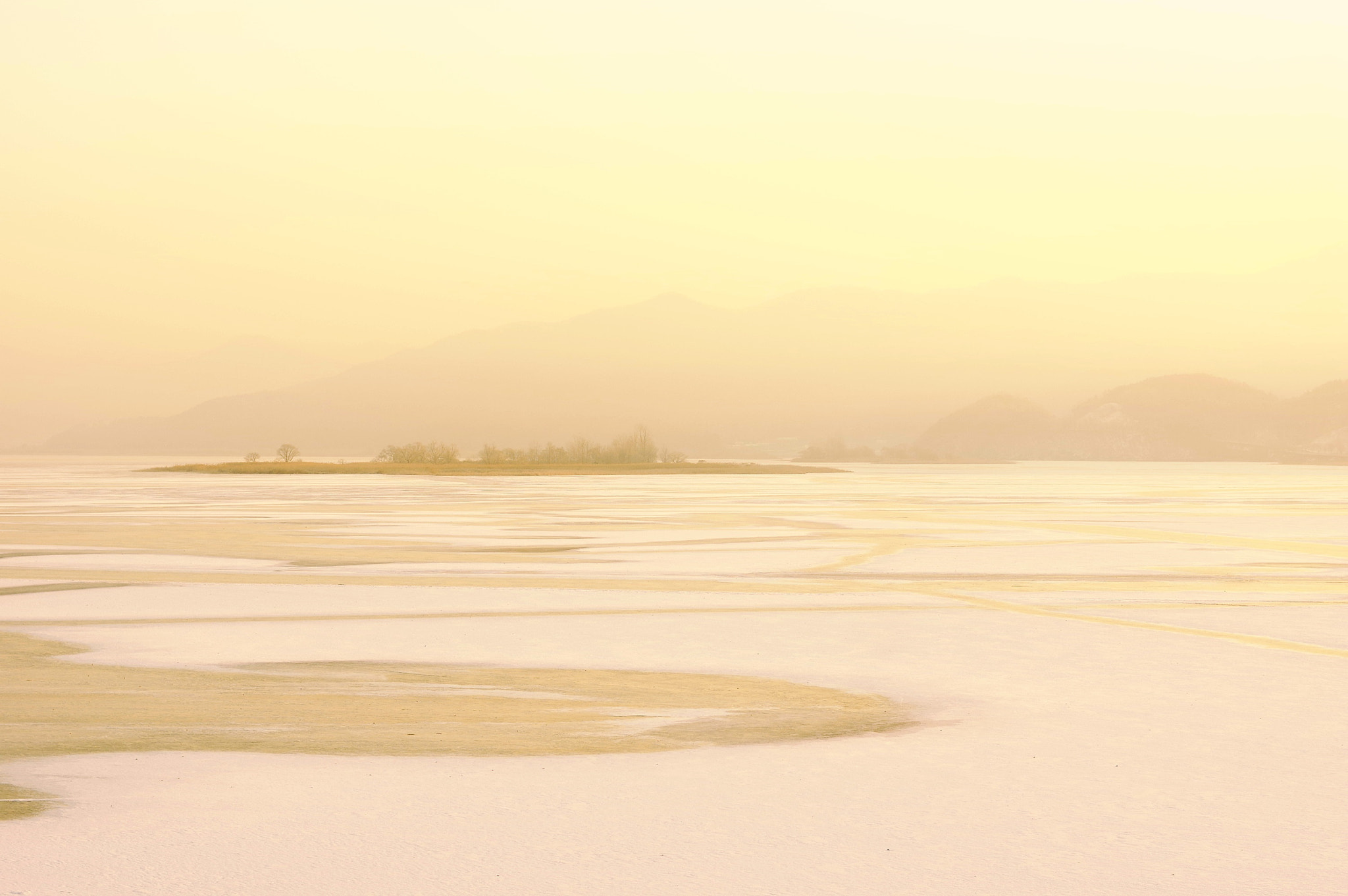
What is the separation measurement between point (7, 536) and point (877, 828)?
24.1 m

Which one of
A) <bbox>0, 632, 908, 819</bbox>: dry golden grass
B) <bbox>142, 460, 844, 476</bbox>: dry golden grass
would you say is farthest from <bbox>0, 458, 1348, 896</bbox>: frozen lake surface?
<bbox>142, 460, 844, 476</bbox>: dry golden grass

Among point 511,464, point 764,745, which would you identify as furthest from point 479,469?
point 764,745

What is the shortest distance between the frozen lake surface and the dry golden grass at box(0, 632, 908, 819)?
1.05 feet

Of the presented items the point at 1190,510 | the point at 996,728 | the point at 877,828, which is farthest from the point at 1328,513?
the point at 877,828

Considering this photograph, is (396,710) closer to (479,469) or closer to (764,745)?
(764,745)

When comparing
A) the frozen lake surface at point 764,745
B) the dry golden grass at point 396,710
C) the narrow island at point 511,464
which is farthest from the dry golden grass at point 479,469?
the dry golden grass at point 396,710

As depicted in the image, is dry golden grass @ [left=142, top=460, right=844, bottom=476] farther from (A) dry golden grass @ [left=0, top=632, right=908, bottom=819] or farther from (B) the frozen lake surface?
(A) dry golden grass @ [left=0, top=632, right=908, bottom=819]

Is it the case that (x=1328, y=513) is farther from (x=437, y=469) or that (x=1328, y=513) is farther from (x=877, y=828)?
(x=437, y=469)

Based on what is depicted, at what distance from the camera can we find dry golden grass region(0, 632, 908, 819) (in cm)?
810

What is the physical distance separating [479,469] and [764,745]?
100 meters

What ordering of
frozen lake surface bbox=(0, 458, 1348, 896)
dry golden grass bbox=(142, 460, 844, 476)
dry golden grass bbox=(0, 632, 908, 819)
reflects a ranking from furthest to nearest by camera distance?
dry golden grass bbox=(142, 460, 844, 476)
dry golden grass bbox=(0, 632, 908, 819)
frozen lake surface bbox=(0, 458, 1348, 896)

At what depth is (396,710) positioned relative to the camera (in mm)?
9195

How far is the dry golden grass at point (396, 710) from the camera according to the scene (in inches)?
319

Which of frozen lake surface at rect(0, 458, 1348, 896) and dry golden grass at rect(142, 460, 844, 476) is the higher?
dry golden grass at rect(142, 460, 844, 476)
